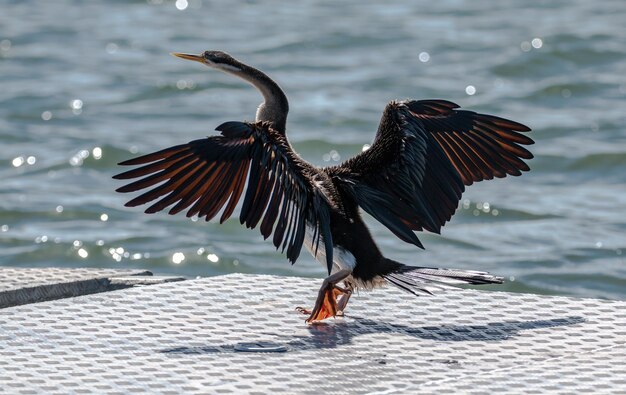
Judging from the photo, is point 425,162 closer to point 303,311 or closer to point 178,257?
point 303,311

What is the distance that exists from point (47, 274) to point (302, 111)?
8428 mm

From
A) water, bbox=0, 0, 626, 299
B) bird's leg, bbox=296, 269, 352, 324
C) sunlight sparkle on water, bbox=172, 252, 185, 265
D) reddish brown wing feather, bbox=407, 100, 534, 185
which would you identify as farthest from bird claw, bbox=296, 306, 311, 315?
sunlight sparkle on water, bbox=172, 252, 185, 265

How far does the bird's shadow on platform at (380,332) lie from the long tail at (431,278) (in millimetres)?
176

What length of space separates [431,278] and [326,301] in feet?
1.18

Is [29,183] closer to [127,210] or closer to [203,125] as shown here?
[127,210]

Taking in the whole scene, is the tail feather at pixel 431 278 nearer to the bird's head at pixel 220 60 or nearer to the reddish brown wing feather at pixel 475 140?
the reddish brown wing feather at pixel 475 140

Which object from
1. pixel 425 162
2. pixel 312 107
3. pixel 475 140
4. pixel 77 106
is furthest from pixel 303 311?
pixel 77 106

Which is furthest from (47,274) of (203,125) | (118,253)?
(203,125)

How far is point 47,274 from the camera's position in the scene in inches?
194

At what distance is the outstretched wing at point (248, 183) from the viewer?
4.14 m

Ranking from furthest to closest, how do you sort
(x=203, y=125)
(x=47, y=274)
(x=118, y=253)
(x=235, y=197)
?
(x=203, y=125) → (x=118, y=253) → (x=47, y=274) → (x=235, y=197)

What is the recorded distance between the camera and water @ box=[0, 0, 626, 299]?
9.66 m

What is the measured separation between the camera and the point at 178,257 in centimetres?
954

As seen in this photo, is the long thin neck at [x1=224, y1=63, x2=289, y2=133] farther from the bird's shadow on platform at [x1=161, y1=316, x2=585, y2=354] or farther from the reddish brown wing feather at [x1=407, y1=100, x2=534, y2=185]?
the bird's shadow on platform at [x1=161, y1=316, x2=585, y2=354]
